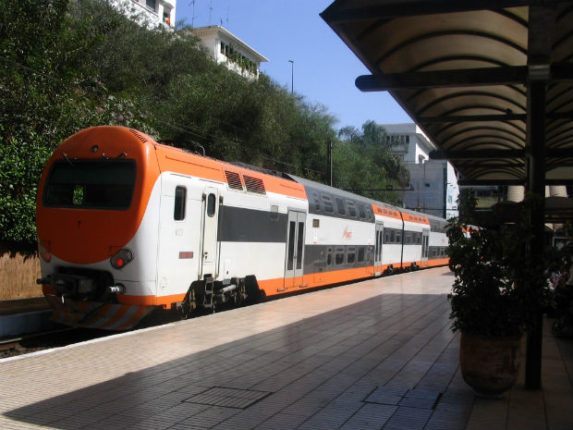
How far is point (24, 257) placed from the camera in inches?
570

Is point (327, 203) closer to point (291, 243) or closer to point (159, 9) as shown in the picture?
point (291, 243)

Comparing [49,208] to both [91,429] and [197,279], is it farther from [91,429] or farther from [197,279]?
[91,429]

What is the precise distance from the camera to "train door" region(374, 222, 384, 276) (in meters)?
22.9

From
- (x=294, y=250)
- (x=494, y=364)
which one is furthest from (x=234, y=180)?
(x=494, y=364)

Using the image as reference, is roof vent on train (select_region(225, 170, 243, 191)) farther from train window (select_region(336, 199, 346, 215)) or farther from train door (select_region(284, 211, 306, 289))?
train window (select_region(336, 199, 346, 215))

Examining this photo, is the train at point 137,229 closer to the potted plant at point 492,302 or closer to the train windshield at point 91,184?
the train windshield at point 91,184

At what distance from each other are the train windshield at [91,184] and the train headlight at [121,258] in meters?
0.70

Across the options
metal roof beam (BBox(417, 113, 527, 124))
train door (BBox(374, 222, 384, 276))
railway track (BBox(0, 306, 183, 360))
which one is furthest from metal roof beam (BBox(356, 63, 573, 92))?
train door (BBox(374, 222, 384, 276))

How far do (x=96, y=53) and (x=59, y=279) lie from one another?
25.5 meters

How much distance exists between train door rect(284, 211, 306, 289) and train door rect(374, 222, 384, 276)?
799cm

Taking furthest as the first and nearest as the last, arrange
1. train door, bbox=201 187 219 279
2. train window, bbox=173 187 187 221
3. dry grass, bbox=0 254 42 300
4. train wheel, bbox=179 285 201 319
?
1. dry grass, bbox=0 254 42 300
2. train door, bbox=201 187 219 279
3. train wheel, bbox=179 285 201 319
4. train window, bbox=173 187 187 221

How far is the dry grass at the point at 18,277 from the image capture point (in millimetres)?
13898

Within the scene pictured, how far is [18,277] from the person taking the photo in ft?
46.8

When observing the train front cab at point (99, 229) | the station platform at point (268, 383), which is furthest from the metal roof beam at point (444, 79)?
the train front cab at point (99, 229)
